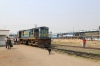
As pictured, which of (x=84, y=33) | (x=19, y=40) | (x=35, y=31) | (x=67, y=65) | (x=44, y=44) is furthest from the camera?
(x=84, y=33)

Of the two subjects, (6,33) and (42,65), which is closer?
(42,65)

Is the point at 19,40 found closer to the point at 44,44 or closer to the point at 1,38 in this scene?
the point at 1,38

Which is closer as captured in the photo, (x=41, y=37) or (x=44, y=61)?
(x=44, y=61)

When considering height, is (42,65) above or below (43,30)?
below

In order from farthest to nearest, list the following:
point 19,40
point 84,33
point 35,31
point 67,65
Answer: point 84,33, point 19,40, point 35,31, point 67,65

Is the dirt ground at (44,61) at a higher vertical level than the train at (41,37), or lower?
lower

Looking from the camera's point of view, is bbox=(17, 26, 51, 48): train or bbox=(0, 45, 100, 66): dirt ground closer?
bbox=(0, 45, 100, 66): dirt ground

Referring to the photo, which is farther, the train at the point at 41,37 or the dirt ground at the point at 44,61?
the train at the point at 41,37

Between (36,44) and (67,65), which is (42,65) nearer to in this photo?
(67,65)

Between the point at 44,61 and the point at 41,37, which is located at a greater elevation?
the point at 41,37

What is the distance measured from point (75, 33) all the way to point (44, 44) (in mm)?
61227

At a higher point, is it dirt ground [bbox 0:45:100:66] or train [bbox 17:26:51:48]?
train [bbox 17:26:51:48]

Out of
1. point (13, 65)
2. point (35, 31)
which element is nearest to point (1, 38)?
point (35, 31)

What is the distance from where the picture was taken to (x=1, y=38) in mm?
36500
